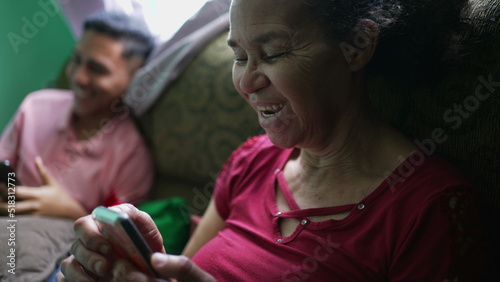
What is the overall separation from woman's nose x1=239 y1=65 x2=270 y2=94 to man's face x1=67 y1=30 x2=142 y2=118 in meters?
0.95

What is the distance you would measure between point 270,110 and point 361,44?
219mm

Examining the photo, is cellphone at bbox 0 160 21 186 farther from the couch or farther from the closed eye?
the closed eye

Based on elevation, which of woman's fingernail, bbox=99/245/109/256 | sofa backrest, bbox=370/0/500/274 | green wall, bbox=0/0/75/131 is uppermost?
green wall, bbox=0/0/75/131

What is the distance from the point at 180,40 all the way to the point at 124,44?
0.22m

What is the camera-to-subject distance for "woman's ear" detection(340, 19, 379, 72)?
2.81ft

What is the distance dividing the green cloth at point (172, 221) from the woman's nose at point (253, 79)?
0.58 metres

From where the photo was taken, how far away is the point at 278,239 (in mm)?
894

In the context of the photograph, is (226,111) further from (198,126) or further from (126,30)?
(126,30)

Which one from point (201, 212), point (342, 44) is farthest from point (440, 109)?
point (201, 212)

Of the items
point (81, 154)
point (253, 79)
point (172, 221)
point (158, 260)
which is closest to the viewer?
point (158, 260)

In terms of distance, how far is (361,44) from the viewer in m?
0.87

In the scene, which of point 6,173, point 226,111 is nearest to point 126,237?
point 226,111

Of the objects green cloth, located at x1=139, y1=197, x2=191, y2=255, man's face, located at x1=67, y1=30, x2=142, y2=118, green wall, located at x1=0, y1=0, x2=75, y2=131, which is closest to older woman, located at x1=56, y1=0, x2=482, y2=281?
green cloth, located at x1=139, y1=197, x2=191, y2=255

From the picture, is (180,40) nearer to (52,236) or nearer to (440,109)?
(52,236)
